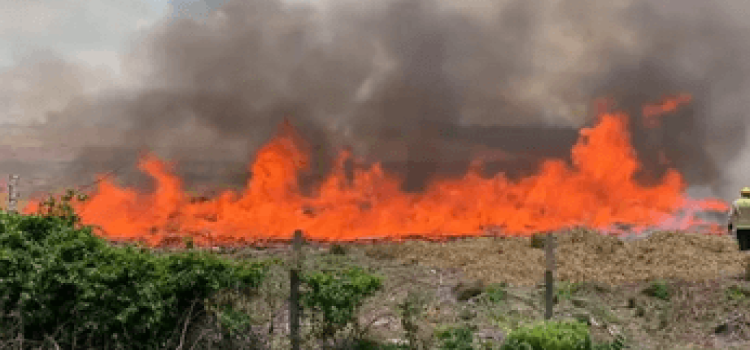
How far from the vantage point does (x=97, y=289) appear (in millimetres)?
10016

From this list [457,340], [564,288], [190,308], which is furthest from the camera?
[564,288]

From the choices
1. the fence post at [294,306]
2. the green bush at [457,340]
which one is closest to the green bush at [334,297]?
the fence post at [294,306]

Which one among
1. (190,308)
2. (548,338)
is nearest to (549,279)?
(548,338)

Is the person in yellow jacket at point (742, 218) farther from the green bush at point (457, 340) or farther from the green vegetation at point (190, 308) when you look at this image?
the green bush at point (457, 340)

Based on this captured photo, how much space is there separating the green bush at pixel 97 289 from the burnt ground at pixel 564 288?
85 centimetres

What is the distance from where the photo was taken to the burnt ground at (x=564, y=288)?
13.7 meters

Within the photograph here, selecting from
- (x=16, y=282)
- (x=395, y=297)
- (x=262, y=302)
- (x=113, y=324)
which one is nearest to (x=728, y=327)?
(x=395, y=297)

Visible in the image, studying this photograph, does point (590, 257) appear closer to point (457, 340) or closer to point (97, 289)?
point (457, 340)

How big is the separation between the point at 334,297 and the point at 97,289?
330 centimetres

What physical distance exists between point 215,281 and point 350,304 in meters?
2.03

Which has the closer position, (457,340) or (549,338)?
(549,338)

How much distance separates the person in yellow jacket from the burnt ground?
887 millimetres

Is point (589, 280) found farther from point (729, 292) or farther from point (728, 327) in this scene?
point (728, 327)

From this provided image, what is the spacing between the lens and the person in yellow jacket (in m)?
21.8
